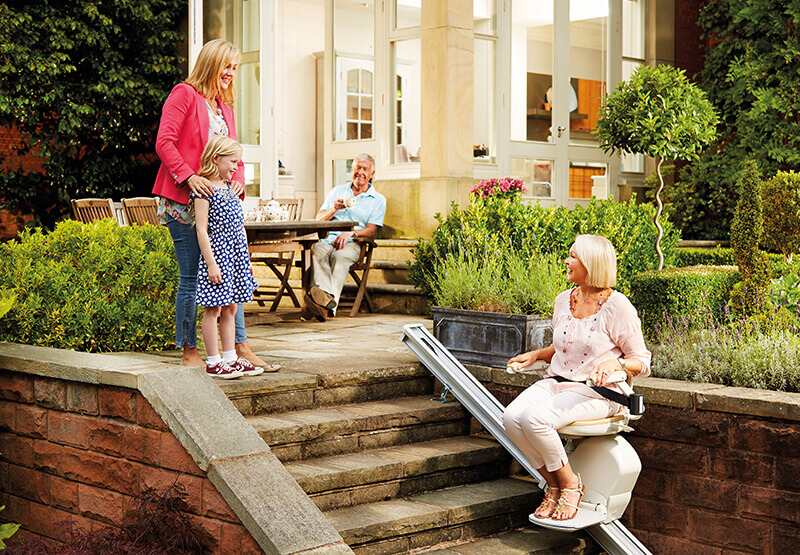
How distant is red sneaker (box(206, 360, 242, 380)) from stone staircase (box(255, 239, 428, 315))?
3.45 metres

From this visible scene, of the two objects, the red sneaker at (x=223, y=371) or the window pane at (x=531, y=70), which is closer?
the red sneaker at (x=223, y=371)

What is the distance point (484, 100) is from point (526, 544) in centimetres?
658

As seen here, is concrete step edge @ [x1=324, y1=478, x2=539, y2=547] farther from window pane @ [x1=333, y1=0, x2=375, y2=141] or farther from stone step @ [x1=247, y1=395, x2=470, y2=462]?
window pane @ [x1=333, y1=0, x2=375, y2=141]

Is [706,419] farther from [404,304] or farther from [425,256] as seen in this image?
[404,304]

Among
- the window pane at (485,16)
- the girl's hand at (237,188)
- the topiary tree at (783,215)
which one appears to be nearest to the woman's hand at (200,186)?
the girl's hand at (237,188)

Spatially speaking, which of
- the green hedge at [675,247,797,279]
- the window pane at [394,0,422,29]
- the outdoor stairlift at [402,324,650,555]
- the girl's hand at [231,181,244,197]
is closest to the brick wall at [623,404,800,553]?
the outdoor stairlift at [402,324,650,555]

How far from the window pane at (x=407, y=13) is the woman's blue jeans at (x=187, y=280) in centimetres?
559

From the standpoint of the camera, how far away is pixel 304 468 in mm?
4172

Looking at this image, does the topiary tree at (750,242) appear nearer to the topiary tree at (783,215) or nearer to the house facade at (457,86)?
the topiary tree at (783,215)

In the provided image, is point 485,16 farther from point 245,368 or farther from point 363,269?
point 245,368

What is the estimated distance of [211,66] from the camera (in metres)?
4.77

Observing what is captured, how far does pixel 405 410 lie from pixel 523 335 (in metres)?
0.76

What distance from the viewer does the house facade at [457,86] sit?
902 centimetres

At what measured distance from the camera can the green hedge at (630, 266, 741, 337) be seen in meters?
6.39
